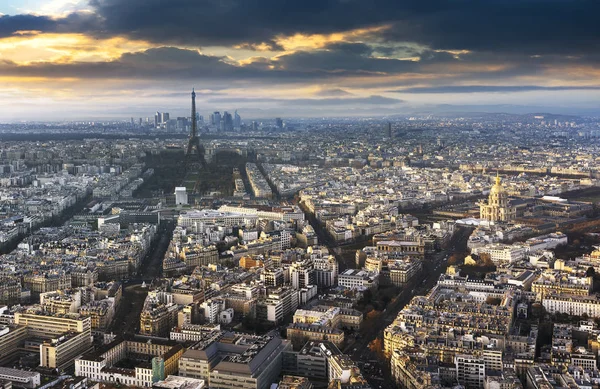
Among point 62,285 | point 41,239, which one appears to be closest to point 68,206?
point 41,239

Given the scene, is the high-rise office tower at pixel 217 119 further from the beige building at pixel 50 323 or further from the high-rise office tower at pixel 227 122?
the beige building at pixel 50 323

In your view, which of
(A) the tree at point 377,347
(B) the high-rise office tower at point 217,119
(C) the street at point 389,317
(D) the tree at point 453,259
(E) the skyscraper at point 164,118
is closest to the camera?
(C) the street at point 389,317

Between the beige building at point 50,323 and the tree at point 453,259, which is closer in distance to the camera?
the beige building at point 50,323

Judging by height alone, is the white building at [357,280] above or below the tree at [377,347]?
above

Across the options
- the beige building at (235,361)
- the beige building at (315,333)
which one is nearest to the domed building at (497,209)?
the beige building at (315,333)

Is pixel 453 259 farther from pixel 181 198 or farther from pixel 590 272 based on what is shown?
pixel 181 198

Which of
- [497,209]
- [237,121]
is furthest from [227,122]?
[497,209]

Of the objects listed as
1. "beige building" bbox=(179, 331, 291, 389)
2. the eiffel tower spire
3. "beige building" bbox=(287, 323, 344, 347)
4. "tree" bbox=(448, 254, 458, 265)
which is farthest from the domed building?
the eiffel tower spire
